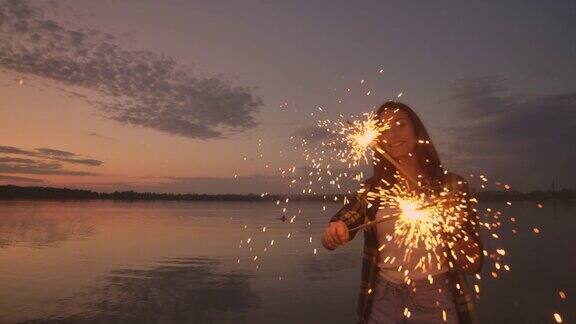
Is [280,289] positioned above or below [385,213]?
below

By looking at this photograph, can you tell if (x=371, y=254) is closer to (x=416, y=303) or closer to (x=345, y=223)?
(x=345, y=223)

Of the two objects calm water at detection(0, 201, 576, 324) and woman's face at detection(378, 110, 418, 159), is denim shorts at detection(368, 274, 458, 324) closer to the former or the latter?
woman's face at detection(378, 110, 418, 159)

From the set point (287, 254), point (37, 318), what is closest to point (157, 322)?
point (37, 318)

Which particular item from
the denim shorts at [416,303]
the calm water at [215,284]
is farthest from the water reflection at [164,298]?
the denim shorts at [416,303]

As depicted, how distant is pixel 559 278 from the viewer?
20969 millimetres

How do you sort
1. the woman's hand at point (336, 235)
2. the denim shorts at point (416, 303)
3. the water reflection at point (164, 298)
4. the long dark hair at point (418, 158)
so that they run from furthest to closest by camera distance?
the water reflection at point (164, 298)
the long dark hair at point (418, 158)
the woman's hand at point (336, 235)
the denim shorts at point (416, 303)

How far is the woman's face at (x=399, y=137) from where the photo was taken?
419 centimetres

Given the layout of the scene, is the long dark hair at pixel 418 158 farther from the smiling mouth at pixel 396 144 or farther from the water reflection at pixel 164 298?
the water reflection at pixel 164 298

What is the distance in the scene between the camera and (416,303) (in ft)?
11.9

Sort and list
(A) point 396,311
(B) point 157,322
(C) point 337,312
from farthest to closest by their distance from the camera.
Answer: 1. (C) point 337,312
2. (B) point 157,322
3. (A) point 396,311

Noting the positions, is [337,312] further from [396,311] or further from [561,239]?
[561,239]

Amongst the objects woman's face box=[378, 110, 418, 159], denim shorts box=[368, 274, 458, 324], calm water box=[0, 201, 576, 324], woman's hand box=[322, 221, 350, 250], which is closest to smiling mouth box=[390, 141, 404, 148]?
woman's face box=[378, 110, 418, 159]

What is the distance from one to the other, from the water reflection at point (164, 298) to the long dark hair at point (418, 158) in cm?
1087

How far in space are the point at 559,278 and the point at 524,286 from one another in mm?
3055
